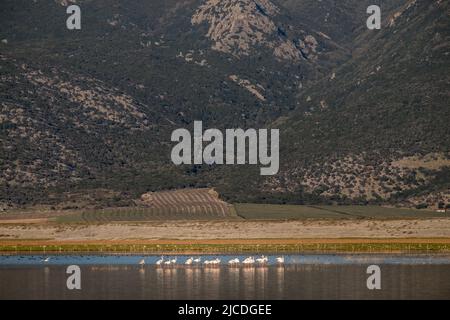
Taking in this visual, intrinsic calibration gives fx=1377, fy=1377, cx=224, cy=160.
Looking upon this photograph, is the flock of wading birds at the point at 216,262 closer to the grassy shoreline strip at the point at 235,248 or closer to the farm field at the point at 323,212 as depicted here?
the grassy shoreline strip at the point at 235,248

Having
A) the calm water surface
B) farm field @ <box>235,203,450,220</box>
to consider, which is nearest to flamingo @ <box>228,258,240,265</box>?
the calm water surface

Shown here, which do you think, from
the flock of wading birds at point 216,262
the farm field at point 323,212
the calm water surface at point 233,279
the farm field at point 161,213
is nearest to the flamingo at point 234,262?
the flock of wading birds at point 216,262

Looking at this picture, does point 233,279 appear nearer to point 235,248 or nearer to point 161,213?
point 235,248

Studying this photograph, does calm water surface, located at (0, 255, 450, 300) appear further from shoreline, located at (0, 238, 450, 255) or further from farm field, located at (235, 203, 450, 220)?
farm field, located at (235, 203, 450, 220)

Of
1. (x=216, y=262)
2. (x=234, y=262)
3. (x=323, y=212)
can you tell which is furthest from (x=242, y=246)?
(x=323, y=212)
